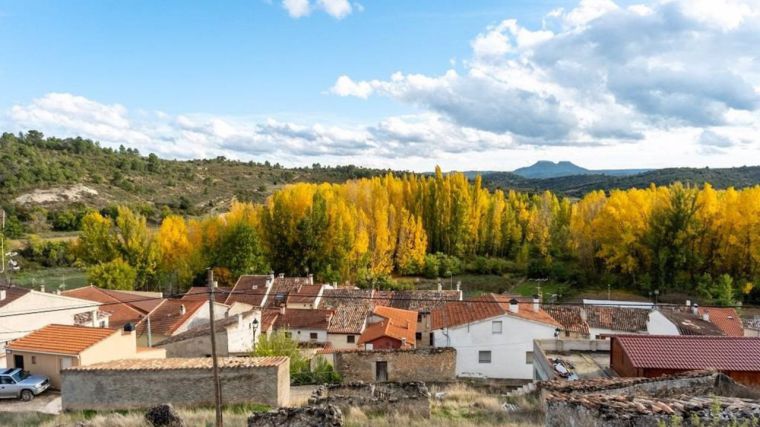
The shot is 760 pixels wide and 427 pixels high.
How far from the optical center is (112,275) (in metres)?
42.6

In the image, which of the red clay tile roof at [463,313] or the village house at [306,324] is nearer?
the red clay tile roof at [463,313]

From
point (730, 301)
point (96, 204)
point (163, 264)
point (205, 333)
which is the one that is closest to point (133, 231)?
point (163, 264)

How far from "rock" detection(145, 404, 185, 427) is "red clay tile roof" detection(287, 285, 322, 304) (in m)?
23.7

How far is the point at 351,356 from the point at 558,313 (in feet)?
49.4

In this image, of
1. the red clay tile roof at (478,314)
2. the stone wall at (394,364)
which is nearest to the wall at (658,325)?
the red clay tile roof at (478,314)

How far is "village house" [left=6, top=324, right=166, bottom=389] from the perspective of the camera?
1823 cm

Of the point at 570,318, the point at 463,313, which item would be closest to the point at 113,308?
the point at 463,313

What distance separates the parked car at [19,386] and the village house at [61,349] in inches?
25.6

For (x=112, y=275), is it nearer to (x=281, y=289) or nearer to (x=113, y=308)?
(x=113, y=308)

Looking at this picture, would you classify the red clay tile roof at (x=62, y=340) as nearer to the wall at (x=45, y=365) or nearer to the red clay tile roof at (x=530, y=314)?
the wall at (x=45, y=365)

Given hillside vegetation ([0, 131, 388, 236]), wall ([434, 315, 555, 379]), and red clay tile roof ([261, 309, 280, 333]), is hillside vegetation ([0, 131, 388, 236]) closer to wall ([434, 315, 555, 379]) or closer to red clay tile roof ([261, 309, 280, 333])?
red clay tile roof ([261, 309, 280, 333])

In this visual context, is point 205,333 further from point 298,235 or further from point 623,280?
point 623,280

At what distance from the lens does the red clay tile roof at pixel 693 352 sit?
47.5 feet

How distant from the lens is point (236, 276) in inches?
1892
